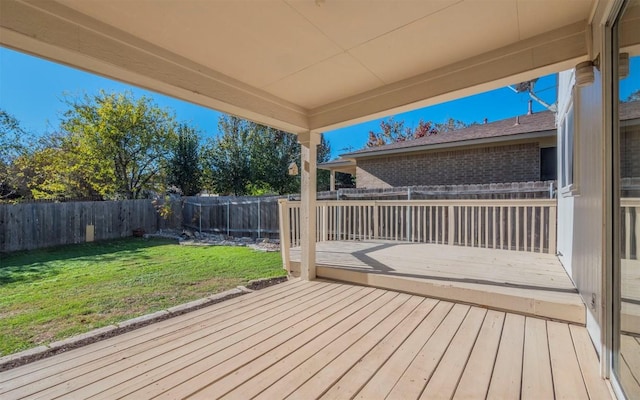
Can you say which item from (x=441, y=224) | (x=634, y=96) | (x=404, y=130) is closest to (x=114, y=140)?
(x=441, y=224)

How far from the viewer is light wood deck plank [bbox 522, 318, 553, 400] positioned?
164 cm

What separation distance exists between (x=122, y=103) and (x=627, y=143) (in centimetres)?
1373

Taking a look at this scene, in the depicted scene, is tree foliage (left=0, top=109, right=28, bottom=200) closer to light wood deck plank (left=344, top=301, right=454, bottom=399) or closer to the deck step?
the deck step

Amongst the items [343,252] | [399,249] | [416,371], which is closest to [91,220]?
[343,252]

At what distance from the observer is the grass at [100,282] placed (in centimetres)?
293

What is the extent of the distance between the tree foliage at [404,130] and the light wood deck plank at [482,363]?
63.2 feet

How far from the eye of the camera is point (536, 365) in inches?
74.7

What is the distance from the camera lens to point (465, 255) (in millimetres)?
4703

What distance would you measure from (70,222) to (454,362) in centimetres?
1028

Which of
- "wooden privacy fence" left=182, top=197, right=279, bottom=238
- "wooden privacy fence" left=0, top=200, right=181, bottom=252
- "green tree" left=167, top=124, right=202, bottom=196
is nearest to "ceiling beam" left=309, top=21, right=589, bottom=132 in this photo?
"wooden privacy fence" left=182, top=197, right=279, bottom=238

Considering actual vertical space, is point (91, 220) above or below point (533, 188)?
below

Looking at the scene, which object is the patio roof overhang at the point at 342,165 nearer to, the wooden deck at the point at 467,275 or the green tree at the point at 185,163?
the wooden deck at the point at 467,275

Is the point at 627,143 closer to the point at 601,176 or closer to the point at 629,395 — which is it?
the point at 601,176

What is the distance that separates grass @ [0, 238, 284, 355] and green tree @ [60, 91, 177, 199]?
4.21 metres
